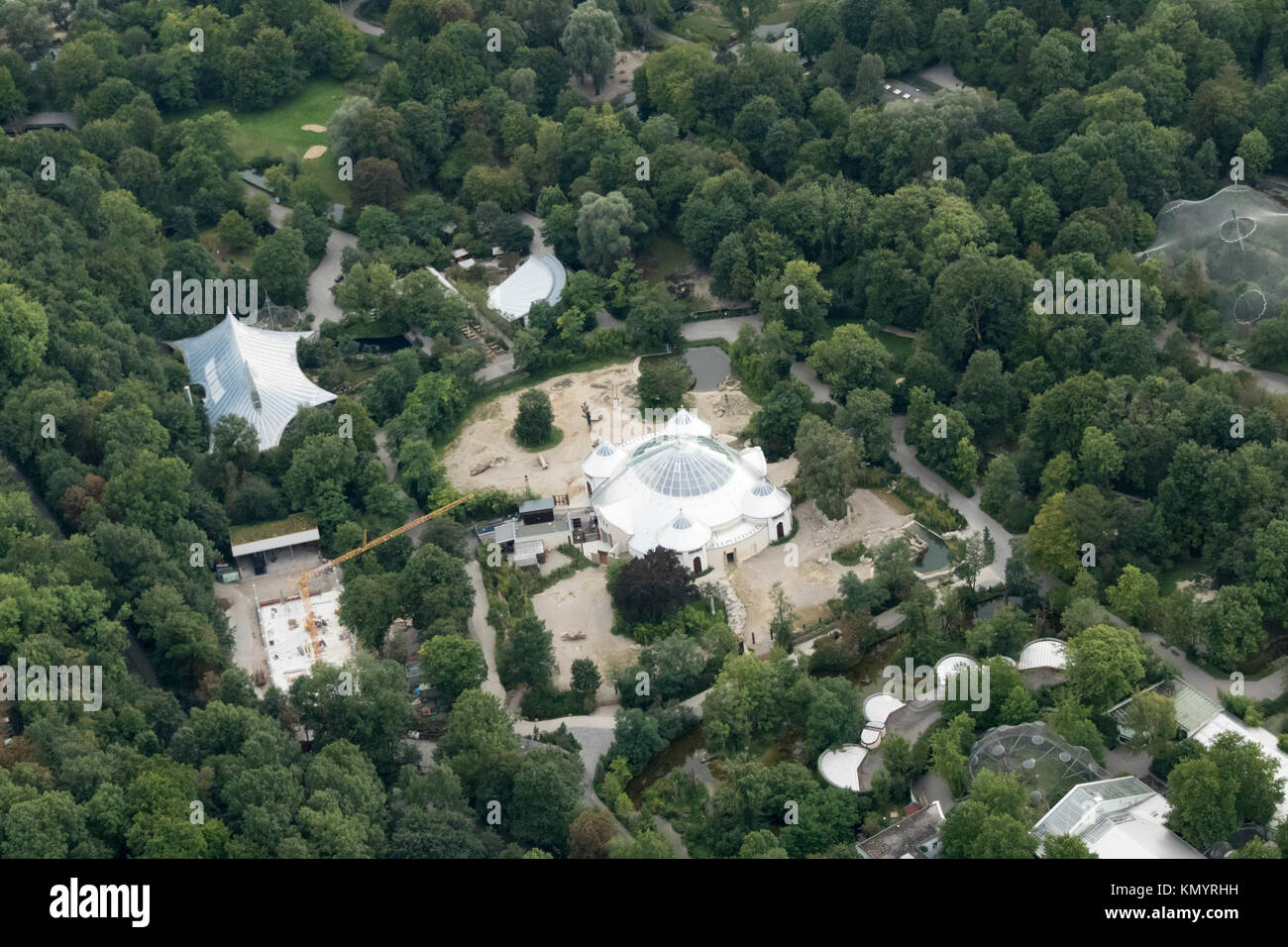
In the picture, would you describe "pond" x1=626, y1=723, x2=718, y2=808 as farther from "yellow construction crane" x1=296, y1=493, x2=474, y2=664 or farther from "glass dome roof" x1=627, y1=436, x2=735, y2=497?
"yellow construction crane" x1=296, y1=493, x2=474, y2=664

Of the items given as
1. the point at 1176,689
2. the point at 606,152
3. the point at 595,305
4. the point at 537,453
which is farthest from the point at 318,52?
the point at 1176,689

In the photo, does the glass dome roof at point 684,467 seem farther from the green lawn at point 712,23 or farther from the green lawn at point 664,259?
the green lawn at point 712,23

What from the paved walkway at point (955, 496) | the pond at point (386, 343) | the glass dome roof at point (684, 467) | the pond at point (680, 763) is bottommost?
the pond at point (680, 763)

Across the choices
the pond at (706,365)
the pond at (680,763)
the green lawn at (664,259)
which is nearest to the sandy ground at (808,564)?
the pond at (680,763)

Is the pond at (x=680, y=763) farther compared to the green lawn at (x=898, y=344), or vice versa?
the green lawn at (x=898, y=344)

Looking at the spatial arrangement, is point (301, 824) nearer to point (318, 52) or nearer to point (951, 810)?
point (951, 810)
